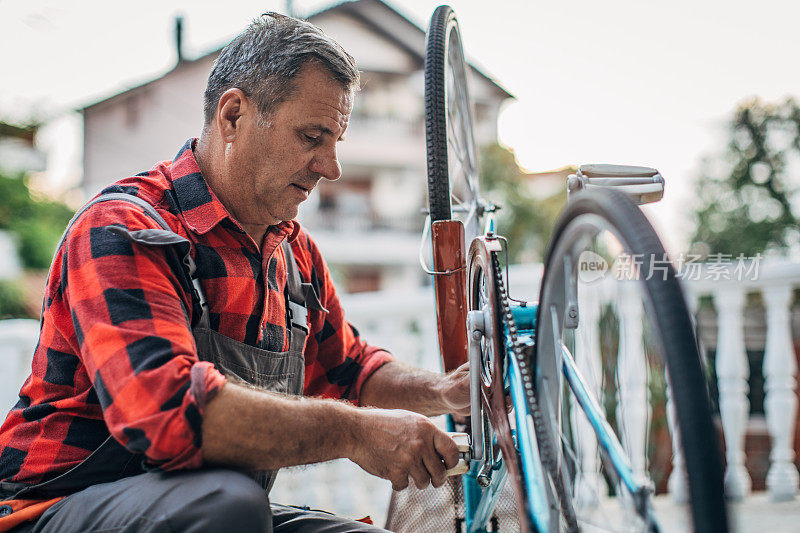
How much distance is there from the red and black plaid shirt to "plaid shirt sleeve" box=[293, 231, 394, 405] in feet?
0.52

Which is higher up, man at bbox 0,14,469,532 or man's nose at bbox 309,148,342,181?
man's nose at bbox 309,148,342,181

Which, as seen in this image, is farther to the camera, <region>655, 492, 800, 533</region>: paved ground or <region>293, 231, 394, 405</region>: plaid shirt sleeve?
<region>655, 492, 800, 533</region>: paved ground

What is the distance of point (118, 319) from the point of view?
34.3 inches

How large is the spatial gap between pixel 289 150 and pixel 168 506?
58cm

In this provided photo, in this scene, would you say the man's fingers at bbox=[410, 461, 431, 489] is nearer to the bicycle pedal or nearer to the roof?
the bicycle pedal

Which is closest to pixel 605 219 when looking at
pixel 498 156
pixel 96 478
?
pixel 96 478

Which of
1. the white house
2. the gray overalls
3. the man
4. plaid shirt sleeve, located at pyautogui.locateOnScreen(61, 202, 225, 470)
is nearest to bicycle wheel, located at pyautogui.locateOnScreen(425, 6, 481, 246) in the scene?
the man

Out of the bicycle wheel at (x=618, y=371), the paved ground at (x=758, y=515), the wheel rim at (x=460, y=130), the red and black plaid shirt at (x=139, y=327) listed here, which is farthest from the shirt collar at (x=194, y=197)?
the paved ground at (x=758, y=515)

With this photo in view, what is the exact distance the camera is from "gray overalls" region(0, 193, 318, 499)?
37.5 inches

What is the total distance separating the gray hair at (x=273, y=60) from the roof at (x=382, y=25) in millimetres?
12039

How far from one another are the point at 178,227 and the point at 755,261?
68.8 inches

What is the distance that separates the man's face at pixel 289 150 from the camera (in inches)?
43.9

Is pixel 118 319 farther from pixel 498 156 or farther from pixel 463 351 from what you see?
pixel 498 156

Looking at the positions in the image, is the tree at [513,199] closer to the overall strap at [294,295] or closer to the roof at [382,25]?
the roof at [382,25]
